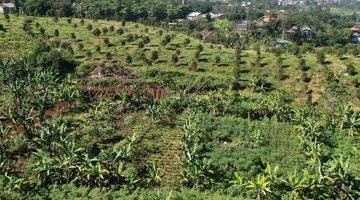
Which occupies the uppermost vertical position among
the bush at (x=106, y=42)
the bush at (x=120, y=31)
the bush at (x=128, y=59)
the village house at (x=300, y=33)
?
the bush at (x=120, y=31)

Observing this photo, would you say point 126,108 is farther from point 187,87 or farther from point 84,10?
point 84,10

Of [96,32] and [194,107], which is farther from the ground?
[96,32]

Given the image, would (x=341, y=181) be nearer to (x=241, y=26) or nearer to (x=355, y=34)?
(x=355, y=34)

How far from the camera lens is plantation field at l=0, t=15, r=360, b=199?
149ft

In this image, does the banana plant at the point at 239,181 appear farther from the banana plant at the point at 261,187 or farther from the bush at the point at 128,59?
the bush at the point at 128,59

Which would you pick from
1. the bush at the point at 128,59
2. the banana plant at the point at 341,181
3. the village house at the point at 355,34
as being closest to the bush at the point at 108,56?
the bush at the point at 128,59

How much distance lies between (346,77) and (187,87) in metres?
24.0

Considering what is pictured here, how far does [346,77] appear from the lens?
6719 cm

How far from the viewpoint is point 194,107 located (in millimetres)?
58750

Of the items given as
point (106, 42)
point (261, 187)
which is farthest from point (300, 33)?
point (261, 187)

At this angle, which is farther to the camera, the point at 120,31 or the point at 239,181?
the point at 120,31

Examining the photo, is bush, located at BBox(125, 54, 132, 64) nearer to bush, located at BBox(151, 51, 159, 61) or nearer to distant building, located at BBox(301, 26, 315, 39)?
bush, located at BBox(151, 51, 159, 61)

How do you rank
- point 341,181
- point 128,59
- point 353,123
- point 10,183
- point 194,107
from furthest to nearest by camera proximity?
1. point 128,59
2. point 194,107
3. point 353,123
4. point 10,183
5. point 341,181

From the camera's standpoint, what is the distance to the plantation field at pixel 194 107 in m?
45.5
